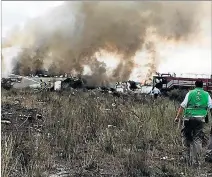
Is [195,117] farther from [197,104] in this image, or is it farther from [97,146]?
[97,146]

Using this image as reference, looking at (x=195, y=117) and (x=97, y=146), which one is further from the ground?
(x=195, y=117)

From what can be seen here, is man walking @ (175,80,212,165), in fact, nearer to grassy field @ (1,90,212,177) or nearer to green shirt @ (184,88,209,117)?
green shirt @ (184,88,209,117)

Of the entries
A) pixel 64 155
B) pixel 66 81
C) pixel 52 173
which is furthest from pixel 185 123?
pixel 66 81

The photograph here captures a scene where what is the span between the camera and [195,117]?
689 centimetres

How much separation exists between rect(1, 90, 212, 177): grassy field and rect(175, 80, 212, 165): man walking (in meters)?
0.34

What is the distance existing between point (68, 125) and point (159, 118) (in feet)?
7.26

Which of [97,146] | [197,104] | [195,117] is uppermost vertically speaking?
[197,104]

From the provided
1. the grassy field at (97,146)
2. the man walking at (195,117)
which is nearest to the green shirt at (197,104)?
the man walking at (195,117)

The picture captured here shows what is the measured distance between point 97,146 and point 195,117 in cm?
177

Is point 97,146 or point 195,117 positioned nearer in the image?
point 195,117

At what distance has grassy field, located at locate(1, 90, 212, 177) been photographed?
18.5 feet

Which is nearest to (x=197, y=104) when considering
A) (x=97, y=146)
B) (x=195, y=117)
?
(x=195, y=117)

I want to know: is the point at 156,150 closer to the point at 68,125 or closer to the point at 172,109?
the point at 68,125

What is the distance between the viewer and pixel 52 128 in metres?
7.58
